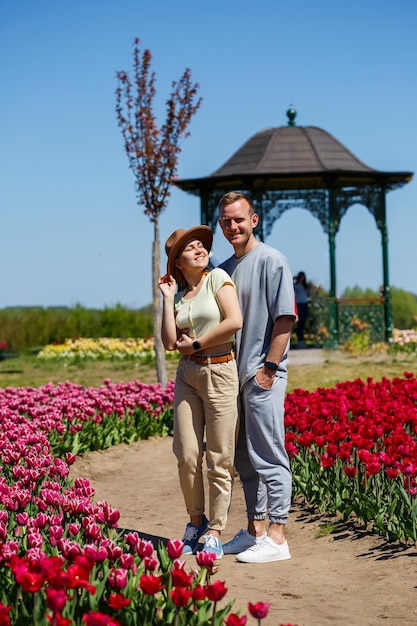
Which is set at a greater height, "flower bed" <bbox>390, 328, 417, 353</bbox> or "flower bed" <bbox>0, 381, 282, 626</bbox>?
"flower bed" <bbox>390, 328, 417, 353</bbox>

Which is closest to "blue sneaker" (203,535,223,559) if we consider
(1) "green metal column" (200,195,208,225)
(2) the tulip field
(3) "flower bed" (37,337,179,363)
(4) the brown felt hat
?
(2) the tulip field

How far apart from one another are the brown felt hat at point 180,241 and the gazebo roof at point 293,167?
1340 cm

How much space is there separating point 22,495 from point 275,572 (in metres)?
1.47

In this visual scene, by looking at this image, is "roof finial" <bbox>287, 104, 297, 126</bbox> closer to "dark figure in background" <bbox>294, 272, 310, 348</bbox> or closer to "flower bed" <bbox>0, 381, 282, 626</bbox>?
"dark figure in background" <bbox>294, 272, 310, 348</bbox>

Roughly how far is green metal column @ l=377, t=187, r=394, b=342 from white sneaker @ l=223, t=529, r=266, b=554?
14.4 m

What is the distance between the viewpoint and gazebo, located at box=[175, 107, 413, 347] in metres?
18.9

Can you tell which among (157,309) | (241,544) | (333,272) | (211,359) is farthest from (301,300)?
(211,359)

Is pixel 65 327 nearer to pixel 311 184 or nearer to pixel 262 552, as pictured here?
pixel 311 184

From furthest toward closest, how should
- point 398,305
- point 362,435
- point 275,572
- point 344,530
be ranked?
point 398,305 → point 362,435 → point 344,530 → point 275,572

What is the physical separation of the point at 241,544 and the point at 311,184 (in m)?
15.2

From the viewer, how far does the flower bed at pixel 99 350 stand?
786 inches

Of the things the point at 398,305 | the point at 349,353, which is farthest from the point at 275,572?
the point at 398,305

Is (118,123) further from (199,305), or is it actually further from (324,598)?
(324,598)

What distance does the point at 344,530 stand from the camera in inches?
235
